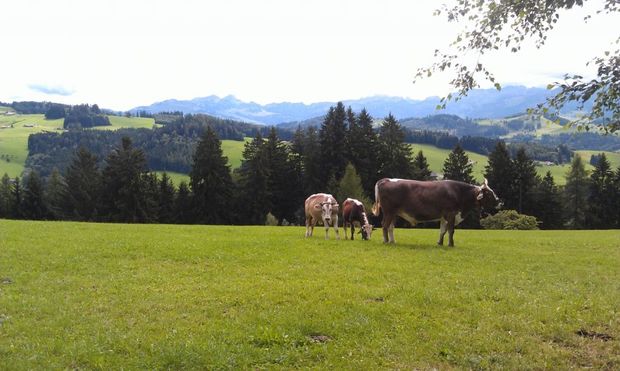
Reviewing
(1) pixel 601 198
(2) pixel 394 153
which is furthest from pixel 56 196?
(1) pixel 601 198

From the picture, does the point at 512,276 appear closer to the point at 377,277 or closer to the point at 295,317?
the point at 377,277

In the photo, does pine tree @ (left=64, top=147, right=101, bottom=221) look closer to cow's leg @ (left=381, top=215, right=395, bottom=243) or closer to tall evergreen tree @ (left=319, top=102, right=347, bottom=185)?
tall evergreen tree @ (left=319, top=102, right=347, bottom=185)

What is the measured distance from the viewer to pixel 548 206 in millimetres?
83250

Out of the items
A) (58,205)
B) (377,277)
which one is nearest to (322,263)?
(377,277)

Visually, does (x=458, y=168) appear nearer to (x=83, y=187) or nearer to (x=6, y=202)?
(x=83, y=187)

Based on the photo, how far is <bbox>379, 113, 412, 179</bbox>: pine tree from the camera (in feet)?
259

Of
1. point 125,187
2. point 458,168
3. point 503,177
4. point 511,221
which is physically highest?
point 458,168

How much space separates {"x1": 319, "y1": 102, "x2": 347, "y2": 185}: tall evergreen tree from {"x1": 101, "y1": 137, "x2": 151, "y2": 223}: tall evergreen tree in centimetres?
3020

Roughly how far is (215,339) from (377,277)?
6921mm

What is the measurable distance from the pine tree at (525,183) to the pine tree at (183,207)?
188ft

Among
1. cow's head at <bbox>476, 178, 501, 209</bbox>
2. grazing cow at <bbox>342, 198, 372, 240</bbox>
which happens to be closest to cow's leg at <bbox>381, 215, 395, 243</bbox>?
grazing cow at <bbox>342, 198, 372, 240</bbox>

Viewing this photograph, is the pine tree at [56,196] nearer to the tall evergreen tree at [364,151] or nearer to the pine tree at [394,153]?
the tall evergreen tree at [364,151]

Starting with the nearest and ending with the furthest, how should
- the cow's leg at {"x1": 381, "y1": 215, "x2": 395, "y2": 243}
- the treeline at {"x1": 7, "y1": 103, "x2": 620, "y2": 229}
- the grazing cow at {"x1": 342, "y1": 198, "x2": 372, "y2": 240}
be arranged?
1. the cow's leg at {"x1": 381, "y1": 215, "x2": 395, "y2": 243}
2. the grazing cow at {"x1": 342, "y1": 198, "x2": 372, "y2": 240}
3. the treeline at {"x1": 7, "y1": 103, "x2": 620, "y2": 229}

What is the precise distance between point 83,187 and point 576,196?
8823 centimetres
